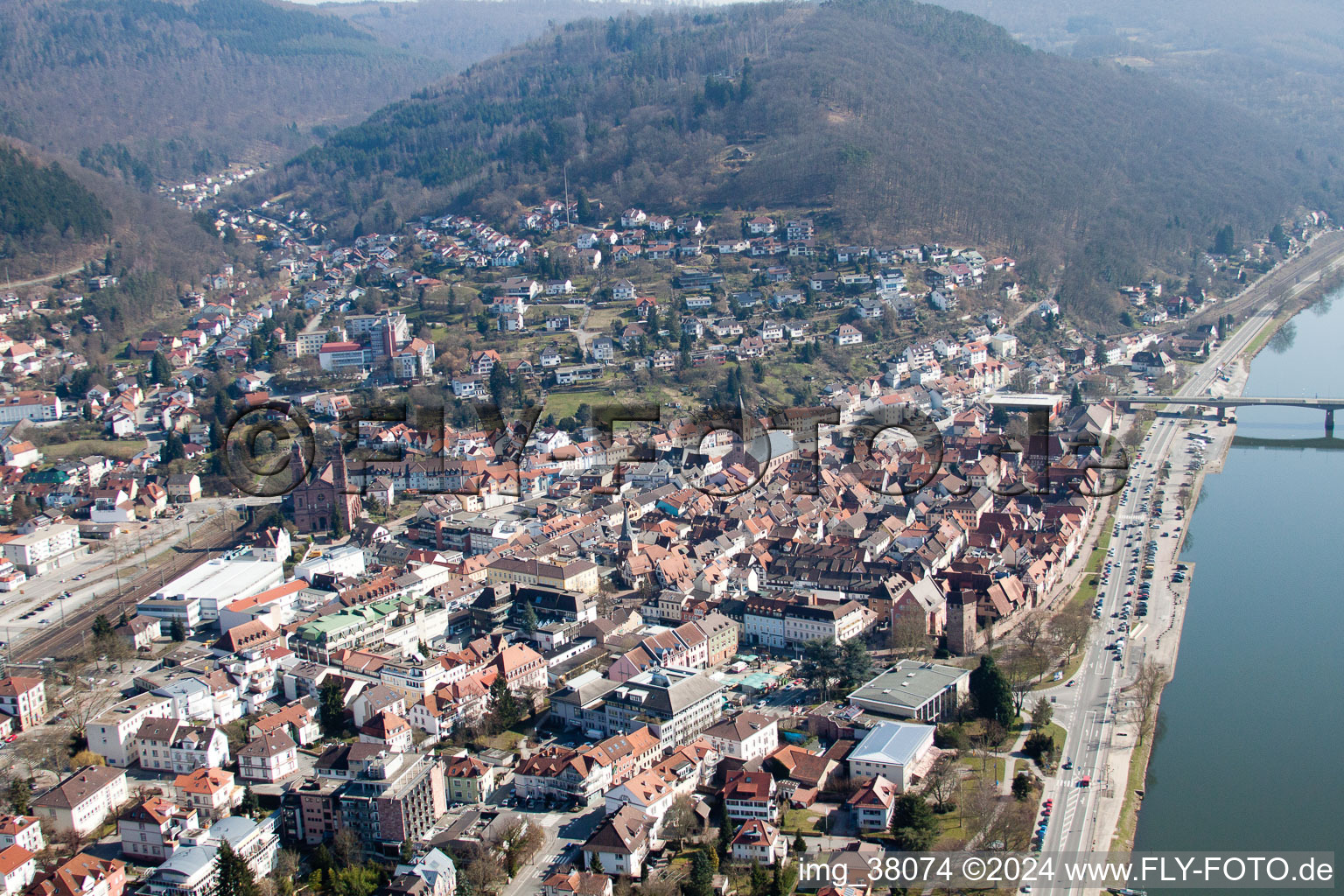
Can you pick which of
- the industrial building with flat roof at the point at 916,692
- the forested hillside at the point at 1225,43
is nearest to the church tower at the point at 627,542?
the industrial building with flat roof at the point at 916,692

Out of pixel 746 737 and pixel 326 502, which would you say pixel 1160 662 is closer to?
pixel 746 737

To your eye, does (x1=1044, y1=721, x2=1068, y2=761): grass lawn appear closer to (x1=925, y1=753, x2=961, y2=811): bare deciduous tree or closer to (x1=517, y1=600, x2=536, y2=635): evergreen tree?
(x1=925, y1=753, x2=961, y2=811): bare deciduous tree

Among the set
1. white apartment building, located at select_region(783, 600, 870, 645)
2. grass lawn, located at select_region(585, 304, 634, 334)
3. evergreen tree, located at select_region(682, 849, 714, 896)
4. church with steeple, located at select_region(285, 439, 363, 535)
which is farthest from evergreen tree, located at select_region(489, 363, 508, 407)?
evergreen tree, located at select_region(682, 849, 714, 896)

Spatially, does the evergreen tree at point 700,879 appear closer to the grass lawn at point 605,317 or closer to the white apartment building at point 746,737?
the white apartment building at point 746,737

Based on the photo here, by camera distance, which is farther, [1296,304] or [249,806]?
[1296,304]

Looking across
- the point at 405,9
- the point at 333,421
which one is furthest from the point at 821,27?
the point at 405,9

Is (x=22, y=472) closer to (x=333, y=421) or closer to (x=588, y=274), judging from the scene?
(x=333, y=421)

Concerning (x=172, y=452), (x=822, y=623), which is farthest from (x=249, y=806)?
(x=172, y=452)
